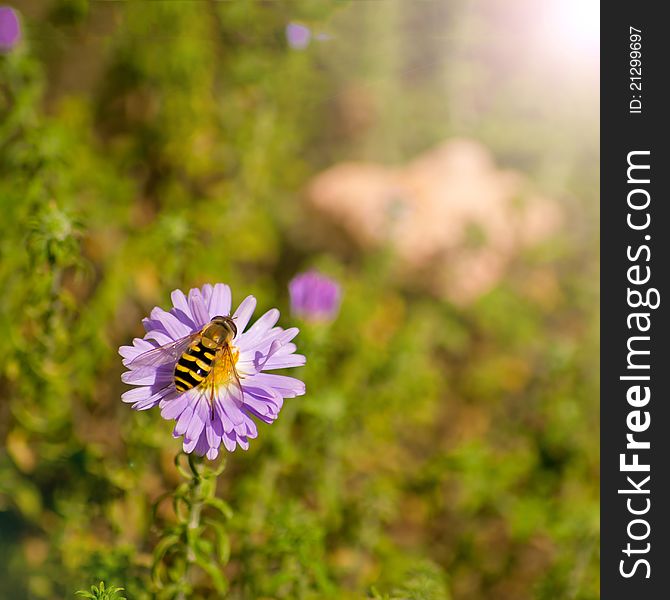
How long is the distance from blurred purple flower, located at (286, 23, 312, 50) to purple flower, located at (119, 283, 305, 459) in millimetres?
2035

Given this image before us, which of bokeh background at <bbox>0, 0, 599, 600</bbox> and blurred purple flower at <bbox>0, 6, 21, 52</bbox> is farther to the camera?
blurred purple flower at <bbox>0, 6, 21, 52</bbox>

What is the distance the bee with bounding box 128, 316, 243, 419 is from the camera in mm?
1200

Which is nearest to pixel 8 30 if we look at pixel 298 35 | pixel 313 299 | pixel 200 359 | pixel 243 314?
pixel 298 35

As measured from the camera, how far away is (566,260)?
3568 millimetres

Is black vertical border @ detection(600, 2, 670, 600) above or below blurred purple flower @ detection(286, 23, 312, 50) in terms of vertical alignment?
below

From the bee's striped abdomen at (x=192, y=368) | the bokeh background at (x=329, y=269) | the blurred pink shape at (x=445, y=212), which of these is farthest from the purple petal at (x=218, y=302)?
the blurred pink shape at (x=445, y=212)

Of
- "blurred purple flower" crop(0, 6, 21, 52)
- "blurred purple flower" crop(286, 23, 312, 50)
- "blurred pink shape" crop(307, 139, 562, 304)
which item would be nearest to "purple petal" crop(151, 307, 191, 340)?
"blurred purple flower" crop(0, 6, 21, 52)

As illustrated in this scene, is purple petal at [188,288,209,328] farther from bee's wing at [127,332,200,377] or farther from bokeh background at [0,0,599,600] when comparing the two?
bokeh background at [0,0,599,600]

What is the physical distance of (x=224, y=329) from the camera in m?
1.31

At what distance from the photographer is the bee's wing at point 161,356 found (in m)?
1.23

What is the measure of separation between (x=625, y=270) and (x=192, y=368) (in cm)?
141

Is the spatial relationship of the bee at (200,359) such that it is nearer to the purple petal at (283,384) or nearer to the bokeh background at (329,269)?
the purple petal at (283,384)

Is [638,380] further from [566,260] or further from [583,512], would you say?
[566,260]

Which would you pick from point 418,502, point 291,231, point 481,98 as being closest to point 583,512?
point 418,502
